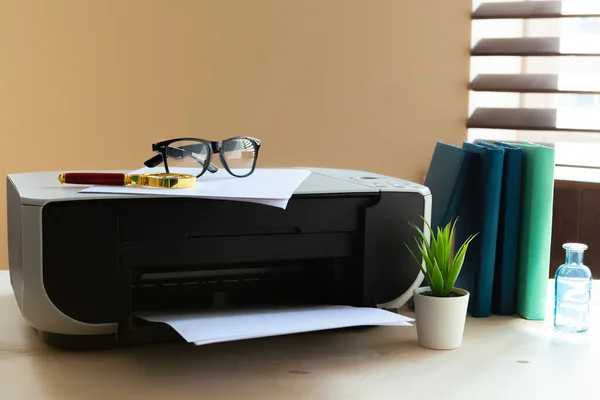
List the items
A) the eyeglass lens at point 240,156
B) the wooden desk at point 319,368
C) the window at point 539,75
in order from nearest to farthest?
the wooden desk at point 319,368 < the eyeglass lens at point 240,156 < the window at point 539,75

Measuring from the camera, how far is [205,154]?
1020mm

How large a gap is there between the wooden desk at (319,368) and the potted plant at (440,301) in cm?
2

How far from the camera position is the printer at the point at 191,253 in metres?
0.85

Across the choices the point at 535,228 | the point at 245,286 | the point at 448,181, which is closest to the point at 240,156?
the point at 245,286

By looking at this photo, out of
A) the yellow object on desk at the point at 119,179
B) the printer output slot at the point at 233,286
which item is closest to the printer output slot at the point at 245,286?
the printer output slot at the point at 233,286

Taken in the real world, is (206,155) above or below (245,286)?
above

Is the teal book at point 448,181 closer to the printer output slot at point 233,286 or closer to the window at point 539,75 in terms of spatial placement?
the printer output slot at point 233,286

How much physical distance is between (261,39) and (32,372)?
1519 mm

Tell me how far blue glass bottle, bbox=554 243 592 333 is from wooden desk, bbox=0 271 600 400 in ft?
0.10

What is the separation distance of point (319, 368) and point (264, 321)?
0.08 metres

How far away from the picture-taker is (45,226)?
0.83 meters

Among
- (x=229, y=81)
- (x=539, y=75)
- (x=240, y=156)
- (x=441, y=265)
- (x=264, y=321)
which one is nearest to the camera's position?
(x=264, y=321)

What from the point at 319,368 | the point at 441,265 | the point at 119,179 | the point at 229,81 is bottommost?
the point at 319,368

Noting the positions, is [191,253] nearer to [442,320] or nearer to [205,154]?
[205,154]
